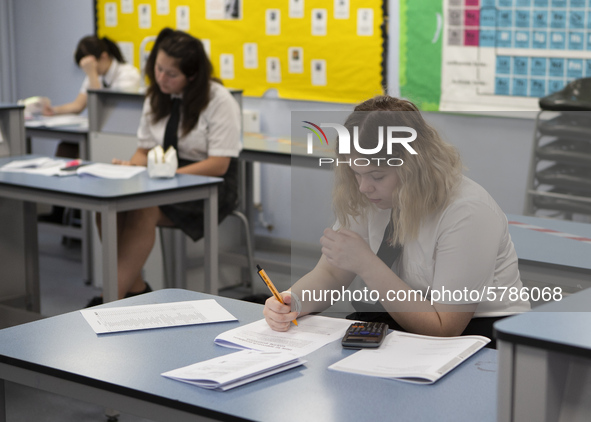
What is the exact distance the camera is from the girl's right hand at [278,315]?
152 centimetres

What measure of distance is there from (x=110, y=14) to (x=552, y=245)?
4.60m

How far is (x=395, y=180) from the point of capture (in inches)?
60.9

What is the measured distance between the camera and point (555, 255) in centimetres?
209

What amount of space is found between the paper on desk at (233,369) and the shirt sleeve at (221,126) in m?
2.21

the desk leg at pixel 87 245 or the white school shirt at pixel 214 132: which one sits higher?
the white school shirt at pixel 214 132

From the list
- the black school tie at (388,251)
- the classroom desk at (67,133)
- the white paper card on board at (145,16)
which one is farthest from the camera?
the white paper card on board at (145,16)

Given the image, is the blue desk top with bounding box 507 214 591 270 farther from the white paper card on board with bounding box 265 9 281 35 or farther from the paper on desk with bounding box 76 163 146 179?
the white paper card on board with bounding box 265 9 281 35

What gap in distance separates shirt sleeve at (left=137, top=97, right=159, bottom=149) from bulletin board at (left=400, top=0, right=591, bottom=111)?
5.24 ft

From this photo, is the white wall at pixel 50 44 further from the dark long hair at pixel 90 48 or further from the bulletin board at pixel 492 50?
the bulletin board at pixel 492 50

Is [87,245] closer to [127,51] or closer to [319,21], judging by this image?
[319,21]

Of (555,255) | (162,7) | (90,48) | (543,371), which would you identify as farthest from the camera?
(162,7)

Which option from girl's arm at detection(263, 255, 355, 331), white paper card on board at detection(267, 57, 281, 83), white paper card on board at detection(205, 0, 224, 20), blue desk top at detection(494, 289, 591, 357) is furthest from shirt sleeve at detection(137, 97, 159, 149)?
blue desk top at detection(494, 289, 591, 357)

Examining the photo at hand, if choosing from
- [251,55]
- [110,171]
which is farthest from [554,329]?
[251,55]

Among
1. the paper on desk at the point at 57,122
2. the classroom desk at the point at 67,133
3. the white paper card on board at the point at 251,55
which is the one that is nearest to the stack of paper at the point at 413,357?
the classroom desk at the point at 67,133
